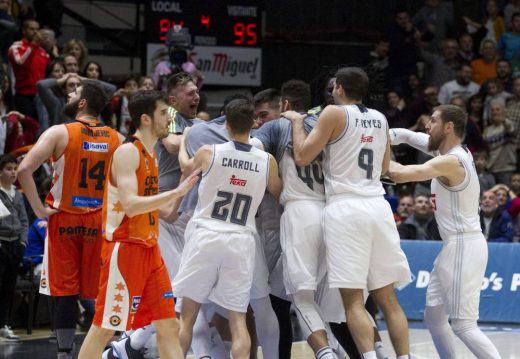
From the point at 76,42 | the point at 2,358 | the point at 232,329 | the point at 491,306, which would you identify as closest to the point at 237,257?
the point at 232,329

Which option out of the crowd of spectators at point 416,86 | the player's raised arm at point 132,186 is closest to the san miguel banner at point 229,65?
the crowd of spectators at point 416,86

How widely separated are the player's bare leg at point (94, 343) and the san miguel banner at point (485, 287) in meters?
6.55

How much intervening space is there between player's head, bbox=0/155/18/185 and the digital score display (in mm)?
5508

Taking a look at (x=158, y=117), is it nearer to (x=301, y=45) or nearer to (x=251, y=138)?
(x=251, y=138)

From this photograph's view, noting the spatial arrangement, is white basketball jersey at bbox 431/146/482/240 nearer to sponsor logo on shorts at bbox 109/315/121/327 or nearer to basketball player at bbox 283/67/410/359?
basketball player at bbox 283/67/410/359

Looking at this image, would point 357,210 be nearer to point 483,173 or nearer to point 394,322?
point 394,322

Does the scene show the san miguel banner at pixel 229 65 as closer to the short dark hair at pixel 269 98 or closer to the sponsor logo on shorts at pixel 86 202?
the short dark hair at pixel 269 98

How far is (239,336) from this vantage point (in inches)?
293

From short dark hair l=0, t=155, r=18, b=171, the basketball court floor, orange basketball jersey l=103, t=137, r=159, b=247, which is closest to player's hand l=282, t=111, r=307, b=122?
orange basketball jersey l=103, t=137, r=159, b=247

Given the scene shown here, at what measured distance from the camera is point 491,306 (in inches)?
509

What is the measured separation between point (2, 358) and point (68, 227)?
92.2 inches

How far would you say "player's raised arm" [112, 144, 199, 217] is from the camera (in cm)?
668

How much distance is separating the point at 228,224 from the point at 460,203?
1751 millimetres

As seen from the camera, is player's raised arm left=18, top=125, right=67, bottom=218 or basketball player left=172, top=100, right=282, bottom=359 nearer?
basketball player left=172, top=100, right=282, bottom=359
